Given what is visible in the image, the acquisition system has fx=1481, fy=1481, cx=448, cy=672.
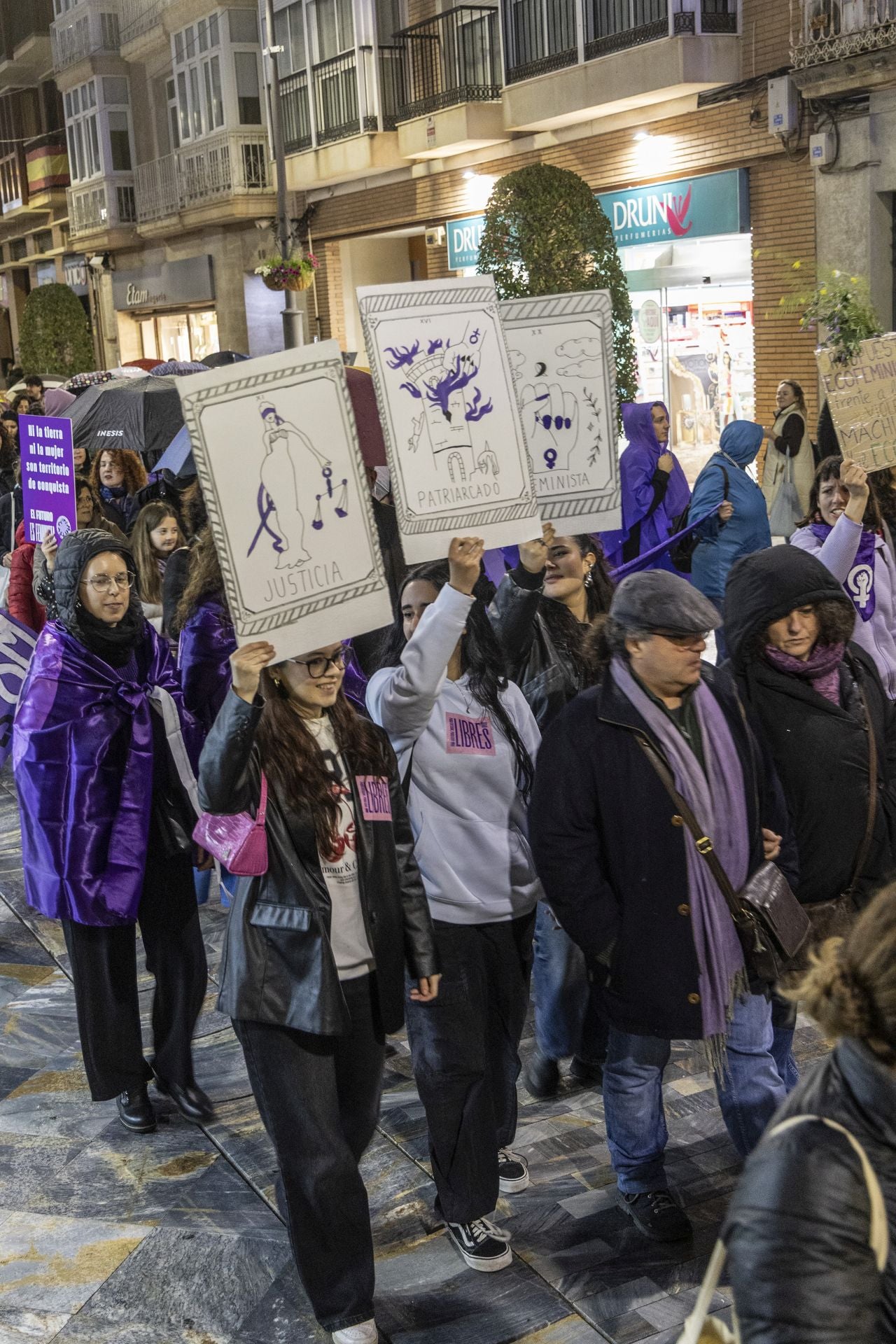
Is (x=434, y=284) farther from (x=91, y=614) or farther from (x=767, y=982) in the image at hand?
(x=767, y=982)

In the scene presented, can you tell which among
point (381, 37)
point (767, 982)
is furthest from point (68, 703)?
point (381, 37)

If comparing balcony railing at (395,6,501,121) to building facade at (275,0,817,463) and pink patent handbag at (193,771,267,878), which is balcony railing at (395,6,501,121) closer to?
building facade at (275,0,817,463)

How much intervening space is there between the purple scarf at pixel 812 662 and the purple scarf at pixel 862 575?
56.3 inches

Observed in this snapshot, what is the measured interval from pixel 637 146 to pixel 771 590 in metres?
15.3

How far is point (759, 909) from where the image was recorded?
3.87 m

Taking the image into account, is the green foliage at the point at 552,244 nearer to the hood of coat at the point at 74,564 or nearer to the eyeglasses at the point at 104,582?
the hood of coat at the point at 74,564

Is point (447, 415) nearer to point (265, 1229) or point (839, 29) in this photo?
point (265, 1229)

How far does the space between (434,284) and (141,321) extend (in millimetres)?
34151

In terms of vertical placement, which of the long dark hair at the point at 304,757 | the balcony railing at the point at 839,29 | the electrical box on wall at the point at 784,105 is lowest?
the long dark hair at the point at 304,757

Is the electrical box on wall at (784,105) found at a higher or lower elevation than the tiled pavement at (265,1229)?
higher

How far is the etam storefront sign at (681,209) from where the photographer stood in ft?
53.8

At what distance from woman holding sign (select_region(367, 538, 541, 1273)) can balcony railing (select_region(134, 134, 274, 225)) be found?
1012 inches

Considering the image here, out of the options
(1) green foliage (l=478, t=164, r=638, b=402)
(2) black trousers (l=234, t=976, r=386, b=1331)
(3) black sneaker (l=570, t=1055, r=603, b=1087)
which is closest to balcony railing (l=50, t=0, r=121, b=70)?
(1) green foliage (l=478, t=164, r=638, b=402)

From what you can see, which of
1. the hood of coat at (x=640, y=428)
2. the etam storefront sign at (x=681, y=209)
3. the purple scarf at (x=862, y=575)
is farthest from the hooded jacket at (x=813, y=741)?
the etam storefront sign at (x=681, y=209)
